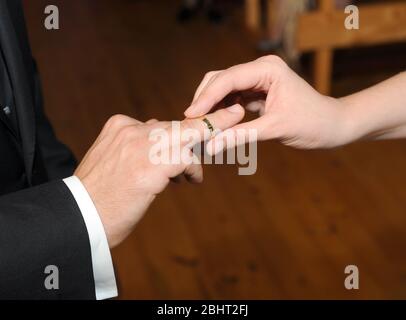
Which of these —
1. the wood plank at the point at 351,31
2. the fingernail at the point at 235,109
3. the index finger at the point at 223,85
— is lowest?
the fingernail at the point at 235,109

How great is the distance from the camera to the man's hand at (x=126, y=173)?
0.83 meters

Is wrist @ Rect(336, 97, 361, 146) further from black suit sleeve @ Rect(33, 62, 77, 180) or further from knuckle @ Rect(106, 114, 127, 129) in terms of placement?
black suit sleeve @ Rect(33, 62, 77, 180)

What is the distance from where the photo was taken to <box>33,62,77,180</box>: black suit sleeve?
1.13 meters

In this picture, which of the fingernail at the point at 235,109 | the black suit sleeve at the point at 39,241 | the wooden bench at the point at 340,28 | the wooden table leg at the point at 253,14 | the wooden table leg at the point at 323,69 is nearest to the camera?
the black suit sleeve at the point at 39,241

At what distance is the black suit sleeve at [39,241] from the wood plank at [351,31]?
219 cm

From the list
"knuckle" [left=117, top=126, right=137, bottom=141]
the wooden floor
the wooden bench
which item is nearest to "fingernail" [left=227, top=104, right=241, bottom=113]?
"knuckle" [left=117, top=126, right=137, bottom=141]

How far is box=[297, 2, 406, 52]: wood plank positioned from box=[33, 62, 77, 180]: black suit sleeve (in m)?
1.89

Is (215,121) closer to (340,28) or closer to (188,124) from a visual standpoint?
(188,124)

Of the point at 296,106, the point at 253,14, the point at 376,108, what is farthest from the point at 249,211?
the point at 253,14

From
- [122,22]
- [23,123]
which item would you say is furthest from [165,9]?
[23,123]

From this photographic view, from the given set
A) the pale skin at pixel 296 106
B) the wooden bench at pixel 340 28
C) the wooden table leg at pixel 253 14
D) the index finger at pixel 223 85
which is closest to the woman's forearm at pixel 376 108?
the pale skin at pixel 296 106

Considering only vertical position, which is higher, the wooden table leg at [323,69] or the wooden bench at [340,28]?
the wooden bench at [340,28]

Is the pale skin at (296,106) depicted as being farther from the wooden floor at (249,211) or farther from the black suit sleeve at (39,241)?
the wooden floor at (249,211)
